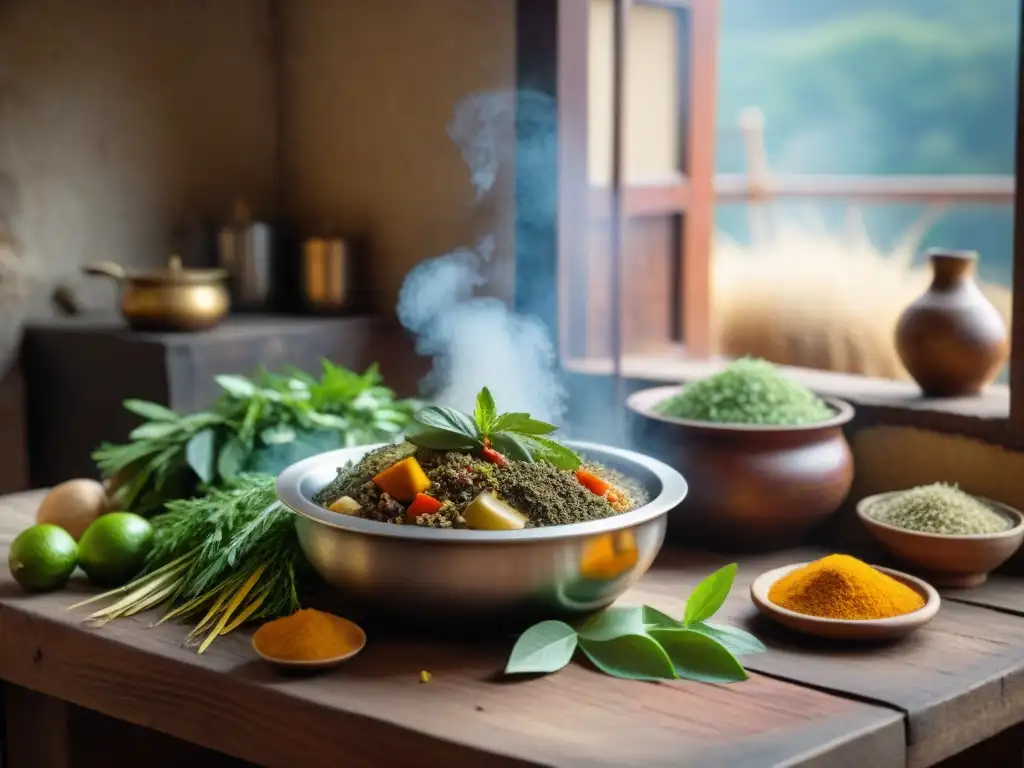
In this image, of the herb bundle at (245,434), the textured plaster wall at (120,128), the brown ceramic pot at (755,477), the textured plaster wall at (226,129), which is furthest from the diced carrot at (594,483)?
the textured plaster wall at (120,128)

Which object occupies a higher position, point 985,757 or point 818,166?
point 818,166

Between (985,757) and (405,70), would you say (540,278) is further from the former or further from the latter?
(985,757)

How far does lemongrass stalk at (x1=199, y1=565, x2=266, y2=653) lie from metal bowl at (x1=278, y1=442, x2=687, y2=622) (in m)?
0.13

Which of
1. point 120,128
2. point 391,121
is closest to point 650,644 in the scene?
point 391,121

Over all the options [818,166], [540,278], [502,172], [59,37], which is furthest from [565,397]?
[818,166]

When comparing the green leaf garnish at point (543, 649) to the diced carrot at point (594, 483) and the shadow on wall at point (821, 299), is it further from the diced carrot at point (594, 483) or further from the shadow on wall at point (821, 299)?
the shadow on wall at point (821, 299)

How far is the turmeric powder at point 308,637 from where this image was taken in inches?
58.4

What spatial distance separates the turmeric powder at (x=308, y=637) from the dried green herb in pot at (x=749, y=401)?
2.66ft

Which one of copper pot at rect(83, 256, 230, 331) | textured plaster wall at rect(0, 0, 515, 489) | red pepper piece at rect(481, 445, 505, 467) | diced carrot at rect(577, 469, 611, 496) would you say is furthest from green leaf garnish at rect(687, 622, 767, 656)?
copper pot at rect(83, 256, 230, 331)

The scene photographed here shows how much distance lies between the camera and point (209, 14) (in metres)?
3.55

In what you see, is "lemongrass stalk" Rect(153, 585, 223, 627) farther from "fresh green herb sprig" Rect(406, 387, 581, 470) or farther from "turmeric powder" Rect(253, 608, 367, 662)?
"fresh green herb sprig" Rect(406, 387, 581, 470)

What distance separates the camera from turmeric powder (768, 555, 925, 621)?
1.60 meters

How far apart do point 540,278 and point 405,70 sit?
2.86 ft

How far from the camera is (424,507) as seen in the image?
1.56 metres
